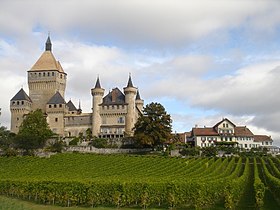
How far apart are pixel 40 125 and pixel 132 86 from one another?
2385cm

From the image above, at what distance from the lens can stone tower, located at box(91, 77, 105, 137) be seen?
9806cm

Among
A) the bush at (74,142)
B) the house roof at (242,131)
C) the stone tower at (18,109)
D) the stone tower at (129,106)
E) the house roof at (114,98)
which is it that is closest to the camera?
the bush at (74,142)

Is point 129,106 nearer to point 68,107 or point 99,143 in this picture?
point 99,143

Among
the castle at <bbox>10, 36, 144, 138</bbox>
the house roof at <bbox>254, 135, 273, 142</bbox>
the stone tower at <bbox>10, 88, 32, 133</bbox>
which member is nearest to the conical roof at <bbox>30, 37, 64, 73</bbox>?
the castle at <bbox>10, 36, 144, 138</bbox>

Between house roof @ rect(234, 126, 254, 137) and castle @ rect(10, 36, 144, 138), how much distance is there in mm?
24834

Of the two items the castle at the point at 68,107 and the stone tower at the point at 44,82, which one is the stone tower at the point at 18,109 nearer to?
the castle at the point at 68,107

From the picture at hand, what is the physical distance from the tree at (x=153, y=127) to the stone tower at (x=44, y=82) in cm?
3201

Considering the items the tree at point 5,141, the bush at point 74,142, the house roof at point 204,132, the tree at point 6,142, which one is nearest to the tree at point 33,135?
the tree at point 6,142

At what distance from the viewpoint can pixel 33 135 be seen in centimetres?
8169

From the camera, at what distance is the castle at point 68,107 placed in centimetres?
9806

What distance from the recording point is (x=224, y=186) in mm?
32500

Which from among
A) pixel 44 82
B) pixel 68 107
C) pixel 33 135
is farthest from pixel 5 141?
pixel 44 82

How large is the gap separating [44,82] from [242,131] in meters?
51.2

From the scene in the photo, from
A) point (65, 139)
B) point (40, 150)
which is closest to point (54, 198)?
point (40, 150)
